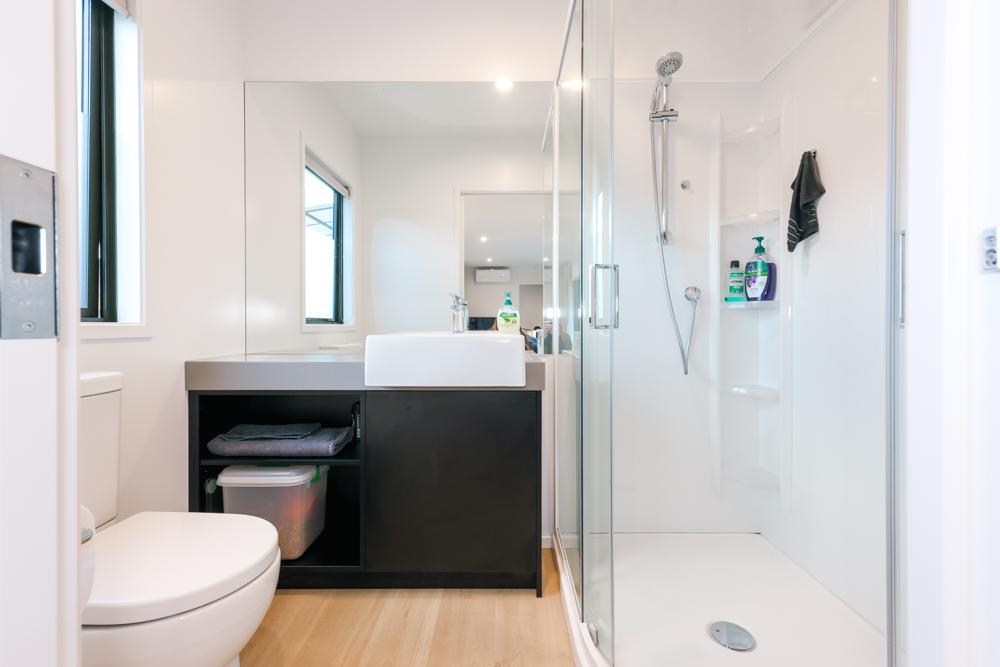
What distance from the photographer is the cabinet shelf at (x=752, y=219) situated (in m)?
1.81

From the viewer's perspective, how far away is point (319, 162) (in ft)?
6.75

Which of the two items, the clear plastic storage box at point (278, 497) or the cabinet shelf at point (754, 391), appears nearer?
the clear plastic storage box at point (278, 497)

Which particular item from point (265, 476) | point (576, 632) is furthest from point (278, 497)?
point (576, 632)

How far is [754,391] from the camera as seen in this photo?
189 centimetres

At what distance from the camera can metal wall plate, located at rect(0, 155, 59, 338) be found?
1.20 feet

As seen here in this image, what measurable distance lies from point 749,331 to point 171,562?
2030 mm

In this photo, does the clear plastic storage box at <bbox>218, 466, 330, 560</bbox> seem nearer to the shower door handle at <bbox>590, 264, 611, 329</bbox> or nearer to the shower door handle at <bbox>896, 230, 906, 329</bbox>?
the shower door handle at <bbox>590, 264, 611, 329</bbox>

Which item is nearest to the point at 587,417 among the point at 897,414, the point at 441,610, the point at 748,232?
the point at 897,414

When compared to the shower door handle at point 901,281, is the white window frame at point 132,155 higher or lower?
higher

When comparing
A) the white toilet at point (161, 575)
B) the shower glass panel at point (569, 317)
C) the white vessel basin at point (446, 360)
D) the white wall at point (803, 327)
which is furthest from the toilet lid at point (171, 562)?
the white wall at point (803, 327)

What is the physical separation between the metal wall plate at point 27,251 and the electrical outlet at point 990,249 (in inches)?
33.9

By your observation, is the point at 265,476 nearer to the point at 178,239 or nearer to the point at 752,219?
the point at 178,239

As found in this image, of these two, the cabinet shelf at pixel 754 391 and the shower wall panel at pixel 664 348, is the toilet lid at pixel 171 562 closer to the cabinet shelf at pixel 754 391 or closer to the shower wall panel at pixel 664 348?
the shower wall panel at pixel 664 348

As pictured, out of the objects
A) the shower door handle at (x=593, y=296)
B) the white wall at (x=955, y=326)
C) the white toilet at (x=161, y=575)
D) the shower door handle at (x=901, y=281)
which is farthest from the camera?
the shower door handle at (x=593, y=296)
